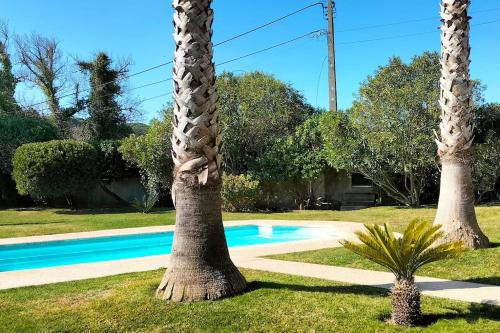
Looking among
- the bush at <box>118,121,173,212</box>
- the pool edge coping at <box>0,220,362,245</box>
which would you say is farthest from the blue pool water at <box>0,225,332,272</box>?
the bush at <box>118,121,173,212</box>

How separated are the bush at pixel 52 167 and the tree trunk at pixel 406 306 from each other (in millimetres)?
20173

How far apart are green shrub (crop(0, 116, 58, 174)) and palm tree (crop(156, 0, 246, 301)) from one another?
72.5 ft

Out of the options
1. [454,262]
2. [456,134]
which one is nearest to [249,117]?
[456,134]

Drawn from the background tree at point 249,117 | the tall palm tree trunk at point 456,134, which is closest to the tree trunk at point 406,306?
the tall palm tree trunk at point 456,134

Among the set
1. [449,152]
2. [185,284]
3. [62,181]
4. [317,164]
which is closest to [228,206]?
[317,164]

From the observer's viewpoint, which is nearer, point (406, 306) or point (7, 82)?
point (406, 306)

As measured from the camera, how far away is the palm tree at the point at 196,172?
257 inches

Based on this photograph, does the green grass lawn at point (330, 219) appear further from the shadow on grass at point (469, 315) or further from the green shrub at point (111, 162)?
the green shrub at point (111, 162)

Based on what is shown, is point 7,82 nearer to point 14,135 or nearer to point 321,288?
point 14,135

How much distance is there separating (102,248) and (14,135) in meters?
14.8

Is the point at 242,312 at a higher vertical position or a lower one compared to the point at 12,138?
lower

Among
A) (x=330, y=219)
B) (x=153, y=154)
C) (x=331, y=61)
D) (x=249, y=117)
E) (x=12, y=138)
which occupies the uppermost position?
(x=331, y=61)

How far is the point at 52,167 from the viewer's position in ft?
74.4

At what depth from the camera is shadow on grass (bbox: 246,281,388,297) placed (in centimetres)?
691
